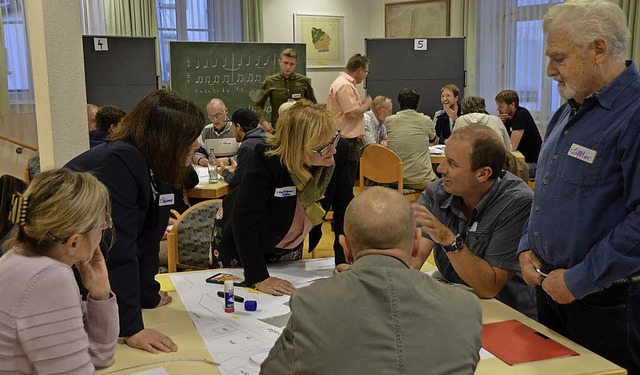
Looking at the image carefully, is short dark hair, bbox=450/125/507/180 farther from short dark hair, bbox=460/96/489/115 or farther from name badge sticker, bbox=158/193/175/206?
short dark hair, bbox=460/96/489/115

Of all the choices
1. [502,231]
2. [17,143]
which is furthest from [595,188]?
[17,143]

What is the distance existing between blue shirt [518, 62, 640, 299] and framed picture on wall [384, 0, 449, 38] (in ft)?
25.9

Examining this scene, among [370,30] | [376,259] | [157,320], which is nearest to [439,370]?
[376,259]

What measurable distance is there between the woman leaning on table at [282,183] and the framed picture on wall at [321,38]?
740cm

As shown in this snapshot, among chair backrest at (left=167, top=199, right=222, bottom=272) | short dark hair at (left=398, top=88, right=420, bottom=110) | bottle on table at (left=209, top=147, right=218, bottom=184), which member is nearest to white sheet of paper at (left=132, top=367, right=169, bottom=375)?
chair backrest at (left=167, top=199, right=222, bottom=272)

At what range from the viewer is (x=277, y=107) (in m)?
7.39

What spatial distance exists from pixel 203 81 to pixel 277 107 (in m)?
1.59

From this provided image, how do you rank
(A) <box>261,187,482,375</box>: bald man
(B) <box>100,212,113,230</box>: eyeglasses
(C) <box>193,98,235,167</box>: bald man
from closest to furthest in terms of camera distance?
(A) <box>261,187,482,375</box>: bald man
(B) <box>100,212,113,230</box>: eyeglasses
(C) <box>193,98,235,167</box>: bald man

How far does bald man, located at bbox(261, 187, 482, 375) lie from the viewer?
1.18 m

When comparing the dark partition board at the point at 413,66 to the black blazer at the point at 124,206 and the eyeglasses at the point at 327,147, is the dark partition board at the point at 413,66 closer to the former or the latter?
the eyeglasses at the point at 327,147

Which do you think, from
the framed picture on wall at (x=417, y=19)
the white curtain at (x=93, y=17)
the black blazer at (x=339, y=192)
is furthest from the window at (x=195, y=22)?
the black blazer at (x=339, y=192)

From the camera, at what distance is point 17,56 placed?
7.36 metres

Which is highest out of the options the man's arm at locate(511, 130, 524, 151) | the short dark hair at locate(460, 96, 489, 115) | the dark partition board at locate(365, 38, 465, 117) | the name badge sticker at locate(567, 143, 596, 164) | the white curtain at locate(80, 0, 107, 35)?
the white curtain at locate(80, 0, 107, 35)

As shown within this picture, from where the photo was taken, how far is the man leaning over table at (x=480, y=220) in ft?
7.34
